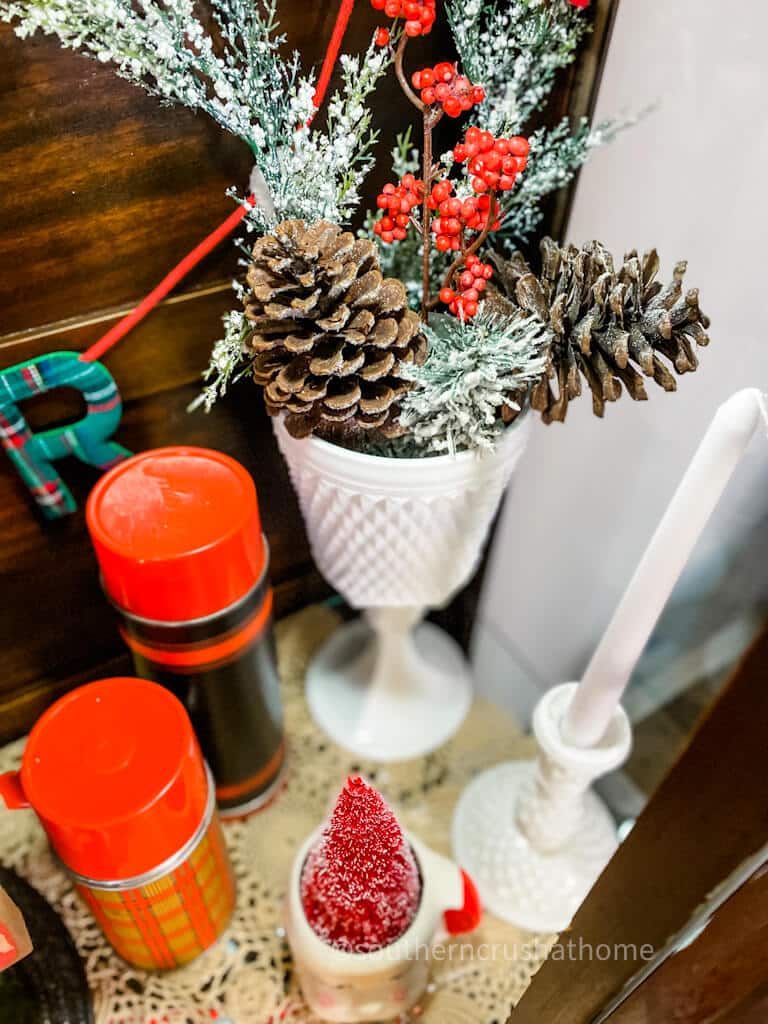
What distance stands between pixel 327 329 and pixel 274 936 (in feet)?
1.31

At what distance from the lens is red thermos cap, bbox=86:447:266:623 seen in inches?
17.5

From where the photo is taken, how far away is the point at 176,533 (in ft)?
1.49

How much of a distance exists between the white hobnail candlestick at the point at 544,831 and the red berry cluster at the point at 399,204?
0.96ft

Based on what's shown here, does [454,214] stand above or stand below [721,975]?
above

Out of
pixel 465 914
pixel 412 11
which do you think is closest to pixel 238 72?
pixel 412 11

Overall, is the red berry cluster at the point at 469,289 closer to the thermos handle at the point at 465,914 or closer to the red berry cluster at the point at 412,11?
the red berry cluster at the point at 412,11

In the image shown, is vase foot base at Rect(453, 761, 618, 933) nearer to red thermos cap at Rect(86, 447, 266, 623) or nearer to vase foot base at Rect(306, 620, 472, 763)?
vase foot base at Rect(306, 620, 472, 763)

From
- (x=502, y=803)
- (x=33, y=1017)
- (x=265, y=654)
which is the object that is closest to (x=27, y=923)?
(x=33, y=1017)

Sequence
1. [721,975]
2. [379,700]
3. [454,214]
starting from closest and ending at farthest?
[721,975]
[454,214]
[379,700]

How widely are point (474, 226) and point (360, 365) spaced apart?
92 mm

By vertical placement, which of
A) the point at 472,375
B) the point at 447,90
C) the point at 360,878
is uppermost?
the point at 447,90

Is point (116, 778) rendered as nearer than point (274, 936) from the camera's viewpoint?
Yes

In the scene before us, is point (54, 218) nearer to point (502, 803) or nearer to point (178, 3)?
point (178, 3)

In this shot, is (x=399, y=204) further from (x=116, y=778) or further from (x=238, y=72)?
(x=116, y=778)
